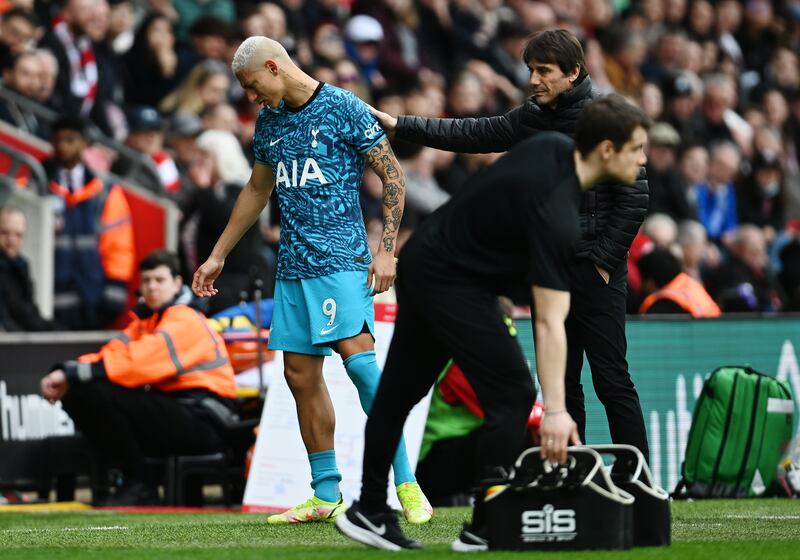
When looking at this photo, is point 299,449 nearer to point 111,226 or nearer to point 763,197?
point 111,226

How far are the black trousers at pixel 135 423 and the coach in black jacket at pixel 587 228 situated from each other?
12.2 feet

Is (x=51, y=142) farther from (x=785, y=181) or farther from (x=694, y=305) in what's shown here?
(x=785, y=181)

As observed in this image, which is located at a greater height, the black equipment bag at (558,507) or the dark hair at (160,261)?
the dark hair at (160,261)

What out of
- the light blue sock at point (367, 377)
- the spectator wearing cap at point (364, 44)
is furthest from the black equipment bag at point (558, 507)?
the spectator wearing cap at point (364, 44)

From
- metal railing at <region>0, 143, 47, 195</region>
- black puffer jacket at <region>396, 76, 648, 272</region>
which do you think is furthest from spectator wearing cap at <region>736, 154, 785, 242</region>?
black puffer jacket at <region>396, 76, 648, 272</region>

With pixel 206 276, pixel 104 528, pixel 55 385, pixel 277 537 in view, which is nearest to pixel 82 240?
pixel 55 385

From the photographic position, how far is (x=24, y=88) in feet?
45.1

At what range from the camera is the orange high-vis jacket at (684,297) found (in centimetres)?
1220

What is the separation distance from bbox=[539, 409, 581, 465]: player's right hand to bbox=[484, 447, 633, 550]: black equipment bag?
0.16m

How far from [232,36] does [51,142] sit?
9.42ft

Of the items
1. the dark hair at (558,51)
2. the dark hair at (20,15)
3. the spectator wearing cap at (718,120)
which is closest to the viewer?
the dark hair at (558,51)

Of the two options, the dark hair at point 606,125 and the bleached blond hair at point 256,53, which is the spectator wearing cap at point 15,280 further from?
the dark hair at point 606,125

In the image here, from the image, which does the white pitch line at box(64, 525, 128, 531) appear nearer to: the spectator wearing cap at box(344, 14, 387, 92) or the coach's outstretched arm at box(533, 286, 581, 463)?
the coach's outstretched arm at box(533, 286, 581, 463)

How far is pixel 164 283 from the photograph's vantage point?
431 inches
